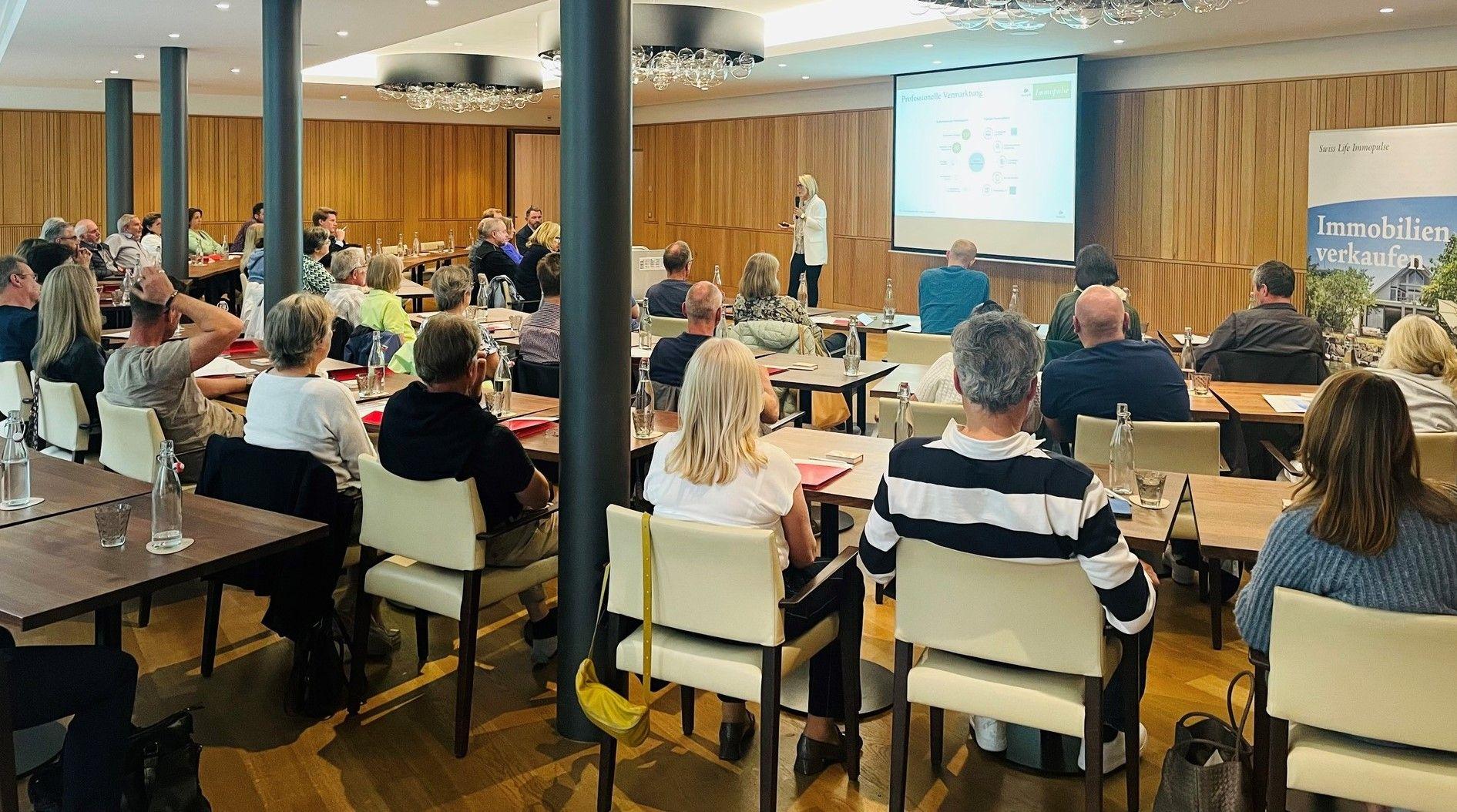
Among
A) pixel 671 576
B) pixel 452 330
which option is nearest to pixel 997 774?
pixel 671 576

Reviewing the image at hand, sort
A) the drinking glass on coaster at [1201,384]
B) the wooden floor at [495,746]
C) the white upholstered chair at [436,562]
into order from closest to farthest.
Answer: the wooden floor at [495,746] < the white upholstered chair at [436,562] < the drinking glass on coaster at [1201,384]

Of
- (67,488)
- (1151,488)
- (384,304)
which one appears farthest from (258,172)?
(1151,488)

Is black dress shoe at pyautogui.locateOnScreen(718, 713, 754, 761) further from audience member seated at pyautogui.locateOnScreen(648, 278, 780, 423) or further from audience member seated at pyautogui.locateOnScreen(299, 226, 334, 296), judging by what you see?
audience member seated at pyautogui.locateOnScreen(299, 226, 334, 296)

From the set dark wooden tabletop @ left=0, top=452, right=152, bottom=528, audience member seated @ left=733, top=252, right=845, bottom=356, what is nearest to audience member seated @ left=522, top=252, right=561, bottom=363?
audience member seated @ left=733, top=252, right=845, bottom=356

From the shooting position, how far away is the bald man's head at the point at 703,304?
565cm

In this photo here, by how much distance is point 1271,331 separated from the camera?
19.9 ft

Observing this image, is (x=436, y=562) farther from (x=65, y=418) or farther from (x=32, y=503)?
(x=65, y=418)

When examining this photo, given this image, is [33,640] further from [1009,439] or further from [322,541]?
[1009,439]

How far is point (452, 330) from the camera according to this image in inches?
149

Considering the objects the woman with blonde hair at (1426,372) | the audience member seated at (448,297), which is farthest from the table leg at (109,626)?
the woman with blonde hair at (1426,372)

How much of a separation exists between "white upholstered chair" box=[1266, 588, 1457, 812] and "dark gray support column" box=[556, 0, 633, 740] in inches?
73.3

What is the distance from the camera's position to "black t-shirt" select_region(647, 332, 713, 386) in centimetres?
588

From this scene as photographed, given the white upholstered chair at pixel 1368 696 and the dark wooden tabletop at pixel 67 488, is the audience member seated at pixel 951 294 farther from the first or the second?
the white upholstered chair at pixel 1368 696

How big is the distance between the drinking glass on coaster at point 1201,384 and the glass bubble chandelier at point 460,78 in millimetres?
9142
